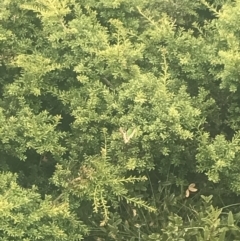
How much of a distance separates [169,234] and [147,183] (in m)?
0.26

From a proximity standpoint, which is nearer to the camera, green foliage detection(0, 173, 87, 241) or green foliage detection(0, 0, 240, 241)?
green foliage detection(0, 173, 87, 241)

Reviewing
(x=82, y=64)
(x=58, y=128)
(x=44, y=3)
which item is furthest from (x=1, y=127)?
(x=44, y=3)

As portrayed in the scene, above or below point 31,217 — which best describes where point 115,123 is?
above

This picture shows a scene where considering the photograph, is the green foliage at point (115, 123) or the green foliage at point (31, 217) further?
the green foliage at point (115, 123)

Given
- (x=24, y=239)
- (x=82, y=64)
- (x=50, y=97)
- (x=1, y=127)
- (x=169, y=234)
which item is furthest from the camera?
(x=50, y=97)

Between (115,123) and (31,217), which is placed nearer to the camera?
(31,217)

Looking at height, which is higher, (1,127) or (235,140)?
(235,140)

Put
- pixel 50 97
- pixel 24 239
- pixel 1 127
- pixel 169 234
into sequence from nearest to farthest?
pixel 24 239, pixel 169 234, pixel 1 127, pixel 50 97

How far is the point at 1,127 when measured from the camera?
1.71 meters

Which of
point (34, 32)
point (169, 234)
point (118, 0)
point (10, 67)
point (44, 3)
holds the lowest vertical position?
point (169, 234)

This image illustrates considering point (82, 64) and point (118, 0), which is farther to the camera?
point (118, 0)

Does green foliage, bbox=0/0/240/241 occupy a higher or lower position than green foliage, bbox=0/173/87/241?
higher

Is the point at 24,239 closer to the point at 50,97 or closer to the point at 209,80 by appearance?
the point at 50,97

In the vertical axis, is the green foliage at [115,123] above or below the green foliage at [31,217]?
above
